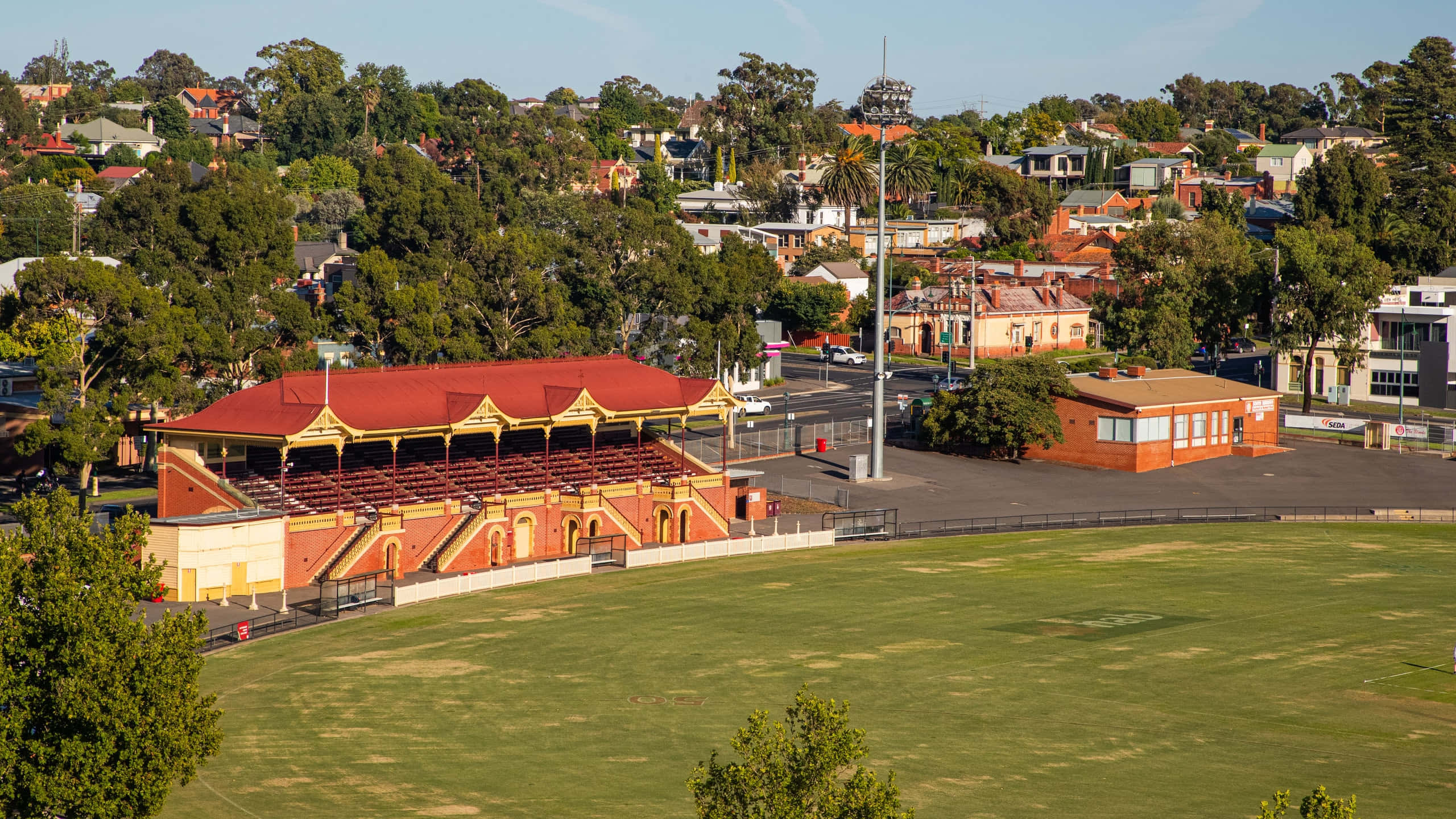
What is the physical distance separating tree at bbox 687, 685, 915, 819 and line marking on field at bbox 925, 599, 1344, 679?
26825 mm

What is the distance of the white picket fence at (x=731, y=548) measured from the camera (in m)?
72.2

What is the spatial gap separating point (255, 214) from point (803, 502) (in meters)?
35.7

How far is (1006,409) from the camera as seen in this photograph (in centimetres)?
9606

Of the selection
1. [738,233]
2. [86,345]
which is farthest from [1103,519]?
[738,233]

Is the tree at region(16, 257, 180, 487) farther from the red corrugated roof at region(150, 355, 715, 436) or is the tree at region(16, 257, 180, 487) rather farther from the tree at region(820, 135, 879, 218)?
the tree at region(820, 135, 879, 218)

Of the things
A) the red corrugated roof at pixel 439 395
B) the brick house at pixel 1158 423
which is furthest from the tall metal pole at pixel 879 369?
the brick house at pixel 1158 423

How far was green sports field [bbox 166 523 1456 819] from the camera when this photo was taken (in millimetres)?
41312

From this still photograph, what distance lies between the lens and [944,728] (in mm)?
46844

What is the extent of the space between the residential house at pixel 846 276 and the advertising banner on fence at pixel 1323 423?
Answer: 53495 mm

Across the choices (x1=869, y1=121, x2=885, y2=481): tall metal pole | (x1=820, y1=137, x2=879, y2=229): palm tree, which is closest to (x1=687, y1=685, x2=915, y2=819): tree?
(x1=869, y1=121, x2=885, y2=481): tall metal pole

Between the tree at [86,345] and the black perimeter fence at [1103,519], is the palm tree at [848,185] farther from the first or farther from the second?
the tree at [86,345]

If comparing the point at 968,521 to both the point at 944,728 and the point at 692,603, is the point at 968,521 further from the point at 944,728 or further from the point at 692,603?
the point at 944,728

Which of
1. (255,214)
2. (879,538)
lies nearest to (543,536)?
(879,538)

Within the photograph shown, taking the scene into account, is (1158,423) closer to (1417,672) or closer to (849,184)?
(1417,672)
